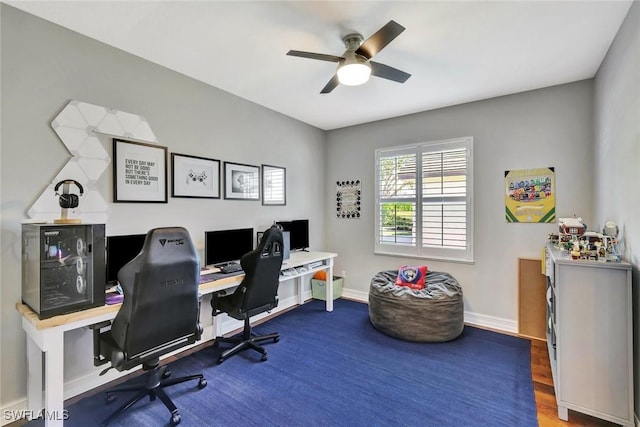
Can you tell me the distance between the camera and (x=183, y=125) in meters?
2.81

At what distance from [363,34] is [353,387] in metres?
2.69

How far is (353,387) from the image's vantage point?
222cm

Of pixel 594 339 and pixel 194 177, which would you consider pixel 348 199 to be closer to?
pixel 194 177

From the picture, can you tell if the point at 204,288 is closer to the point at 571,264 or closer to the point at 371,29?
the point at 371,29

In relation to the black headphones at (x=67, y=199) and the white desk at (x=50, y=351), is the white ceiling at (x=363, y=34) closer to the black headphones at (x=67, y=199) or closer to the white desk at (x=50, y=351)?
the black headphones at (x=67, y=199)

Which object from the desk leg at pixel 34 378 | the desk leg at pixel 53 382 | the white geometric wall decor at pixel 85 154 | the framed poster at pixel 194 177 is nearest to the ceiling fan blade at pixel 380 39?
the framed poster at pixel 194 177

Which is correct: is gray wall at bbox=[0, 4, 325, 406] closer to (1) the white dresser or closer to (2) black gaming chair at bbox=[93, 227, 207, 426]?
(2) black gaming chair at bbox=[93, 227, 207, 426]

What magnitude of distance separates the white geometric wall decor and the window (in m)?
3.19

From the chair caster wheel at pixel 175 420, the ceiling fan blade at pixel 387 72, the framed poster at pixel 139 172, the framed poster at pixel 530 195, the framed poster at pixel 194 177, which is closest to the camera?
the chair caster wheel at pixel 175 420

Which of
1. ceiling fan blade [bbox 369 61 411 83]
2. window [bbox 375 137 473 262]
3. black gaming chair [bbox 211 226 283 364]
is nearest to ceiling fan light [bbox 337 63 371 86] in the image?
ceiling fan blade [bbox 369 61 411 83]

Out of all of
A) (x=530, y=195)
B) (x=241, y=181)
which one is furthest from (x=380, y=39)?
(x=530, y=195)

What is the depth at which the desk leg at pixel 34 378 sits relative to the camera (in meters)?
1.90

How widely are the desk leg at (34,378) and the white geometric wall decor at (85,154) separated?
2.88 ft

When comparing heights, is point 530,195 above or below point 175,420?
above
